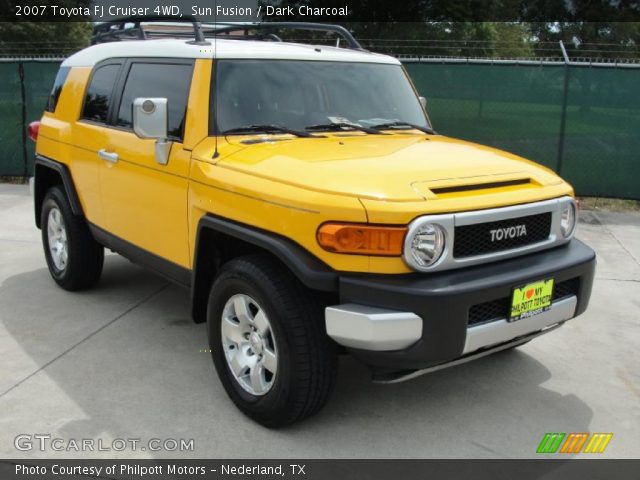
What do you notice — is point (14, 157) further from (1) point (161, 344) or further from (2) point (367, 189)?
(2) point (367, 189)

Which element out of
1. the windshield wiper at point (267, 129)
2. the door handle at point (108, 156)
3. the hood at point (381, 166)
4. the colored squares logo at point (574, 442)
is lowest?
the colored squares logo at point (574, 442)

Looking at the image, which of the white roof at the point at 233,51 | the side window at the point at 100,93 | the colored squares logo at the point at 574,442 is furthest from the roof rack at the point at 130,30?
the colored squares logo at the point at 574,442

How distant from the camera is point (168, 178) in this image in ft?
13.4

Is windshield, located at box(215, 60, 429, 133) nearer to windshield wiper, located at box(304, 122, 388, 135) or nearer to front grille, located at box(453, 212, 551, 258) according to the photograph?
windshield wiper, located at box(304, 122, 388, 135)

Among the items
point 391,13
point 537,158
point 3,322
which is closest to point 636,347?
point 3,322

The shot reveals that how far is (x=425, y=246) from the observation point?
3059 millimetres

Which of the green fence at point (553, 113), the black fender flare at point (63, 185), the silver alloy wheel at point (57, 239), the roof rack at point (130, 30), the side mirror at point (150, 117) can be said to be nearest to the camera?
the side mirror at point (150, 117)

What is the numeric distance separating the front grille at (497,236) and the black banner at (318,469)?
104 centimetres

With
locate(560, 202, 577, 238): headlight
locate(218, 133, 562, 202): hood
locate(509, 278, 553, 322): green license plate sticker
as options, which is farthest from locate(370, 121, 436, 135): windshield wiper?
locate(509, 278, 553, 322): green license plate sticker

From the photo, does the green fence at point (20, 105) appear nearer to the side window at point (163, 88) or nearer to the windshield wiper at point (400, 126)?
the side window at point (163, 88)

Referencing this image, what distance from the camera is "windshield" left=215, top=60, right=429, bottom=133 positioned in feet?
13.2

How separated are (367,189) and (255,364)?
114cm

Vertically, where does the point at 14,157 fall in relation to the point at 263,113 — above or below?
below

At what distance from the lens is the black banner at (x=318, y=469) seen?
125 inches
